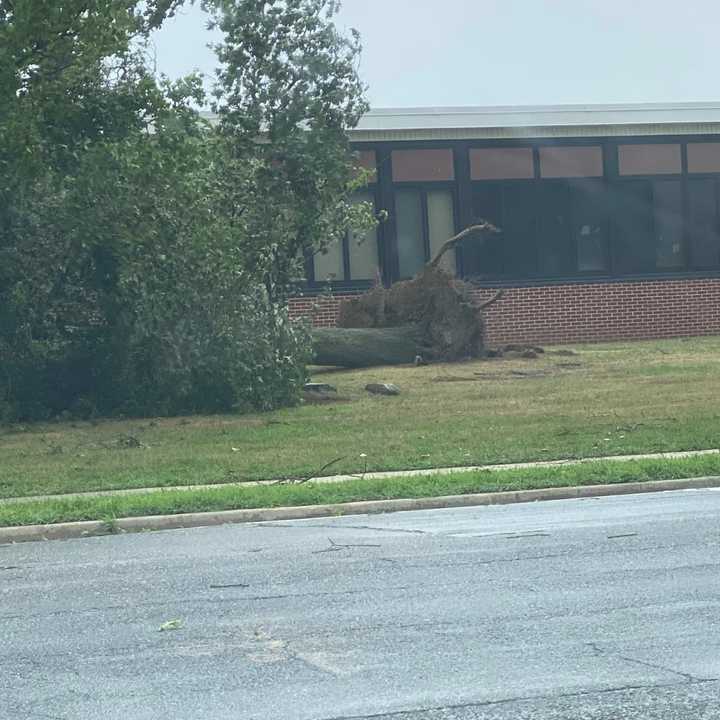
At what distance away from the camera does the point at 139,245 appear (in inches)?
710

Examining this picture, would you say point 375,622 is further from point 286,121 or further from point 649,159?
point 649,159

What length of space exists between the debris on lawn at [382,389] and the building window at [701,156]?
1513 centimetres

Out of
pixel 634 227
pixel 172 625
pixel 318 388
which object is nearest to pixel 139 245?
pixel 318 388

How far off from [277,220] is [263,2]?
3.67 m

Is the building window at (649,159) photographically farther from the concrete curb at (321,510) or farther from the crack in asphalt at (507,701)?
the crack in asphalt at (507,701)

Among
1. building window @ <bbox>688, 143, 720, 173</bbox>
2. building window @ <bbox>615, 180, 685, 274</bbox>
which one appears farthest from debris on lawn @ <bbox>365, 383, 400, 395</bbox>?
building window @ <bbox>688, 143, 720, 173</bbox>

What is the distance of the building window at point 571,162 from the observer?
103ft

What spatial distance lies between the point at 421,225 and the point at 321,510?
2023 centimetres

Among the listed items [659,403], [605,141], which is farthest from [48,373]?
[605,141]

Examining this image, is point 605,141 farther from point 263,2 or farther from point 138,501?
point 138,501

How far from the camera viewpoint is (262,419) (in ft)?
58.1

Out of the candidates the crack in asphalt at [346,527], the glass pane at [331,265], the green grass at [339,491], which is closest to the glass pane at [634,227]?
the glass pane at [331,265]

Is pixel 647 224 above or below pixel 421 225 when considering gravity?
below

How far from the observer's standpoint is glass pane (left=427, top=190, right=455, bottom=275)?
31.1 meters
